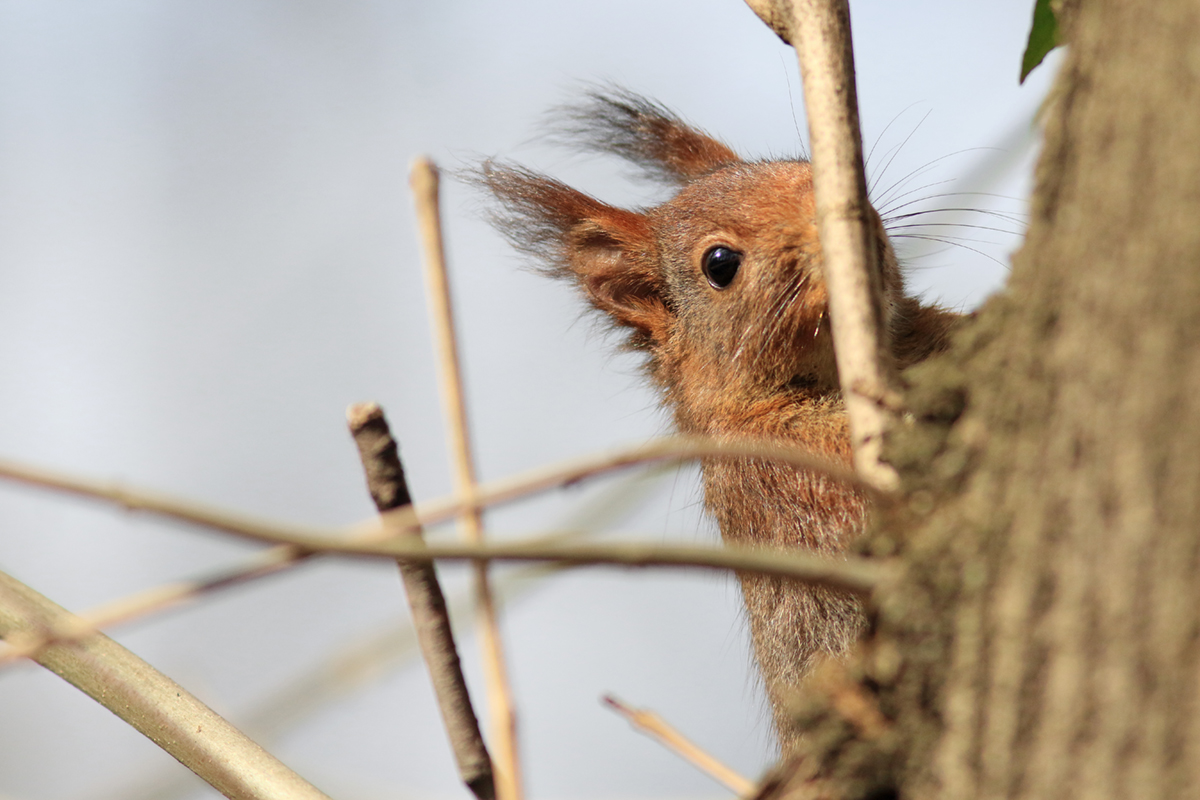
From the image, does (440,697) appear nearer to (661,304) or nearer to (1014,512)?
(1014,512)

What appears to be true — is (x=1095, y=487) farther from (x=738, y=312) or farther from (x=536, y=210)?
(x=536, y=210)

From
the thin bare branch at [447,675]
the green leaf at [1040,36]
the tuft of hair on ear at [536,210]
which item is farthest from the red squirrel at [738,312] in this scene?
the thin bare branch at [447,675]

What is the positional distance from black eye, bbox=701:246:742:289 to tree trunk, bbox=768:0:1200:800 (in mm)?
1205

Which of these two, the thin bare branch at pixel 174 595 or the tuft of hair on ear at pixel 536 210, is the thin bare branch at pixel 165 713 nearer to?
the thin bare branch at pixel 174 595

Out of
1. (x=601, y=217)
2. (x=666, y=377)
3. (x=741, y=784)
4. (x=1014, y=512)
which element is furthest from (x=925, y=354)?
(x=1014, y=512)

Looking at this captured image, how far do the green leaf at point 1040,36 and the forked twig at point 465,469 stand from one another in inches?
22.3

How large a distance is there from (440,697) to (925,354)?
48.0 inches

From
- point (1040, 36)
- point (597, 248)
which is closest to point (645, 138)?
point (597, 248)

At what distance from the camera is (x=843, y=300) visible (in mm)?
666

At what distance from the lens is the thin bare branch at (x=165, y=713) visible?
2.40ft

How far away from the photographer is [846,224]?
68 centimetres

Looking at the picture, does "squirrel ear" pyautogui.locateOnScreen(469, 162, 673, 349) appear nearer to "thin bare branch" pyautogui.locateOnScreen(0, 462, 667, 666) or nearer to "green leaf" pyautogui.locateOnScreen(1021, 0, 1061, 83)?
A: "green leaf" pyautogui.locateOnScreen(1021, 0, 1061, 83)

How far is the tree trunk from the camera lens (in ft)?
1.27

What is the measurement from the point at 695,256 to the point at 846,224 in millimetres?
1108
